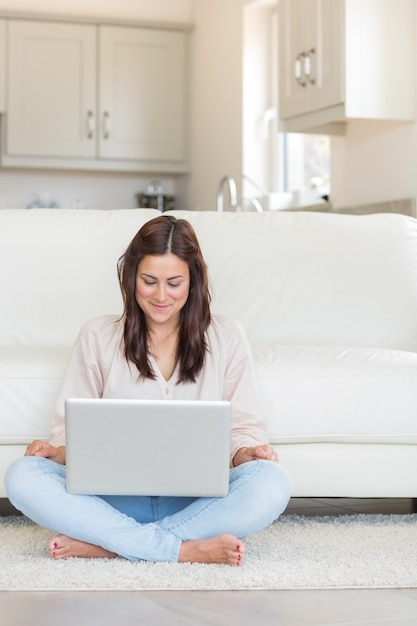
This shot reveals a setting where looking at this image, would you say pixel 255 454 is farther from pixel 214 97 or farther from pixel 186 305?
pixel 214 97

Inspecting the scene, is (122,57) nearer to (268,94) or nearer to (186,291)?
(268,94)

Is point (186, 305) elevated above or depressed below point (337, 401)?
above

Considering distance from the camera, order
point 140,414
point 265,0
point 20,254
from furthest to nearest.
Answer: point 265,0 → point 20,254 → point 140,414

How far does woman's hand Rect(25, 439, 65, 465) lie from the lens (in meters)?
2.21

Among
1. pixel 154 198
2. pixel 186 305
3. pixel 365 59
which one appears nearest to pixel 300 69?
pixel 365 59

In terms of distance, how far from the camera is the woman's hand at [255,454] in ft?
7.29

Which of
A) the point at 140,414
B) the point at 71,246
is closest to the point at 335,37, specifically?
the point at 71,246

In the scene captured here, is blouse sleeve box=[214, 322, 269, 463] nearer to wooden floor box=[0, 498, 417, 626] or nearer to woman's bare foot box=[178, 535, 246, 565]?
woman's bare foot box=[178, 535, 246, 565]

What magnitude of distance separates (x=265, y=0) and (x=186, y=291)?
149 inches

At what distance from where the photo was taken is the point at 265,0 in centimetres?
567

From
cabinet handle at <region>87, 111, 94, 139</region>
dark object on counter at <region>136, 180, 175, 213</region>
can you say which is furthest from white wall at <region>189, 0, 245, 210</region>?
cabinet handle at <region>87, 111, 94, 139</region>

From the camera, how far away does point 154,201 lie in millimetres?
6984

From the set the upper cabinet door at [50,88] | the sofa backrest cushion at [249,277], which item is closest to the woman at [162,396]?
the sofa backrest cushion at [249,277]

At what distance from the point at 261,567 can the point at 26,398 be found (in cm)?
77
